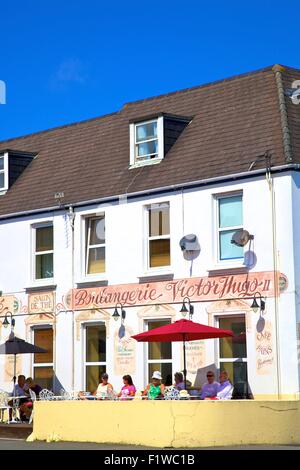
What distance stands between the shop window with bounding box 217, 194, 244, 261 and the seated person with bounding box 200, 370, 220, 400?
3.01m

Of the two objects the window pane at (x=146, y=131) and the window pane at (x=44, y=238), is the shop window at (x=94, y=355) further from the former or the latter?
the window pane at (x=146, y=131)

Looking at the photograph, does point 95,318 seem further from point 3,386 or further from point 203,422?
point 203,422

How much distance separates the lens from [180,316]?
27.5m

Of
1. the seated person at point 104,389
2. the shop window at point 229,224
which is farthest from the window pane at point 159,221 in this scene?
the seated person at point 104,389

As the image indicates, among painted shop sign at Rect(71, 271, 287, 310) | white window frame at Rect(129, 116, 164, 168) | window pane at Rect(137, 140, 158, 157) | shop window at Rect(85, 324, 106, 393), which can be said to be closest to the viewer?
painted shop sign at Rect(71, 271, 287, 310)

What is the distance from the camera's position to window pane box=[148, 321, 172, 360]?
91.8 feet

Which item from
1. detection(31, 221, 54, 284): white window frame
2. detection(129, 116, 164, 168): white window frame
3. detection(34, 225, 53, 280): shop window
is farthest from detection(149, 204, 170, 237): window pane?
detection(34, 225, 53, 280): shop window

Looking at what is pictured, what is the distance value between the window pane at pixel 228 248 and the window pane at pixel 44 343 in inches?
246

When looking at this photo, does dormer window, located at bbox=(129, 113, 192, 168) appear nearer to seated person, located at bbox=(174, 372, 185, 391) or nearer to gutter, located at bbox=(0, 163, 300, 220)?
gutter, located at bbox=(0, 163, 300, 220)

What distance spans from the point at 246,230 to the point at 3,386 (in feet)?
30.9

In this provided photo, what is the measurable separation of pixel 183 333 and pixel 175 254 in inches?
125
